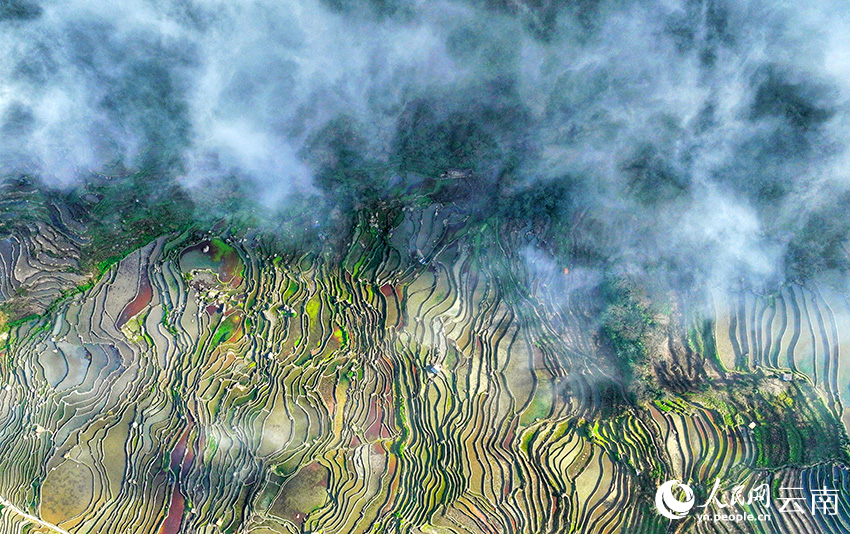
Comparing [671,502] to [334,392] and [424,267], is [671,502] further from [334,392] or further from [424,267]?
[334,392]

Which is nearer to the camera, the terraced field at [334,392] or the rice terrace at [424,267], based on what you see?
the rice terrace at [424,267]

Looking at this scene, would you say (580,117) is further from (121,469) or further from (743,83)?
(121,469)

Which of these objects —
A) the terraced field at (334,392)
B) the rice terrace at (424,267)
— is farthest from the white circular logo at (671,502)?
the terraced field at (334,392)

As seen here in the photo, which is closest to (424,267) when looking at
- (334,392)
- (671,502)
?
(334,392)

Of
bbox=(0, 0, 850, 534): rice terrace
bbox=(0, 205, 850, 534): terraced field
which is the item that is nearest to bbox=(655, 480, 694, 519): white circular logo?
bbox=(0, 0, 850, 534): rice terrace

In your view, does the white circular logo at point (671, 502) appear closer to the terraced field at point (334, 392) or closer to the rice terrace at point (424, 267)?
the rice terrace at point (424, 267)

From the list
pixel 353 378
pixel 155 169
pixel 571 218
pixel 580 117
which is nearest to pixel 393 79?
pixel 580 117
